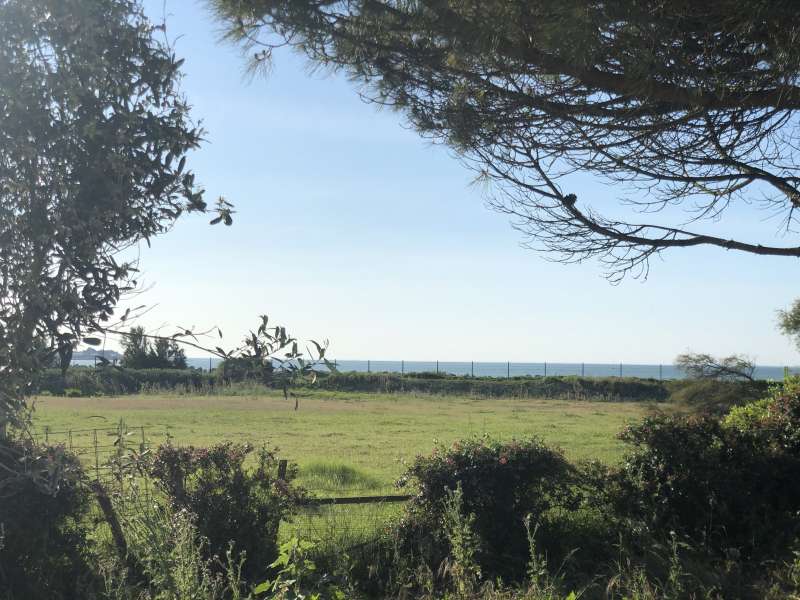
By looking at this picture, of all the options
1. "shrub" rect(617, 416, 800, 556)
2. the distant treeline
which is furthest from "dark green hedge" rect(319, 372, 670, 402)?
"shrub" rect(617, 416, 800, 556)

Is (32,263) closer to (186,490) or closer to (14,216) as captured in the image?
(14,216)

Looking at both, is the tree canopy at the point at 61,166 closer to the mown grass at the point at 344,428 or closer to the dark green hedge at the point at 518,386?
the mown grass at the point at 344,428

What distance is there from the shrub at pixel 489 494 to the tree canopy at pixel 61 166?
366 centimetres

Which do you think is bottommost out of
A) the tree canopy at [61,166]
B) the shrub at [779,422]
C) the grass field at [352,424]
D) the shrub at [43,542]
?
the grass field at [352,424]

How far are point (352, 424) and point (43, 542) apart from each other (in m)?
17.7

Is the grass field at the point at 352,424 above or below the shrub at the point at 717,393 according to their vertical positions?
below

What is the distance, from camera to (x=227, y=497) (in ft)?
19.5

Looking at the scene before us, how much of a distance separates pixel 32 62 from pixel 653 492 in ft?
19.1

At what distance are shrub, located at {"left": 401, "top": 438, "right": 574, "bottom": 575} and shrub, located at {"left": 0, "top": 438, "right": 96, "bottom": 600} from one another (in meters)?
2.45

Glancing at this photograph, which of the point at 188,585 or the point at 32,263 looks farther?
the point at 188,585

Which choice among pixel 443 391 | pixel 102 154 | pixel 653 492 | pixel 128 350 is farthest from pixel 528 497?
pixel 443 391

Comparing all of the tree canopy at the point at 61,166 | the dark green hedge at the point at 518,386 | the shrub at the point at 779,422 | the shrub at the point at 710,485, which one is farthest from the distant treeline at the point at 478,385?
the tree canopy at the point at 61,166

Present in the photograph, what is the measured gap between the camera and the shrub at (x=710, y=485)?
6719 mm

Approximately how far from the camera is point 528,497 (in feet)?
21.5
